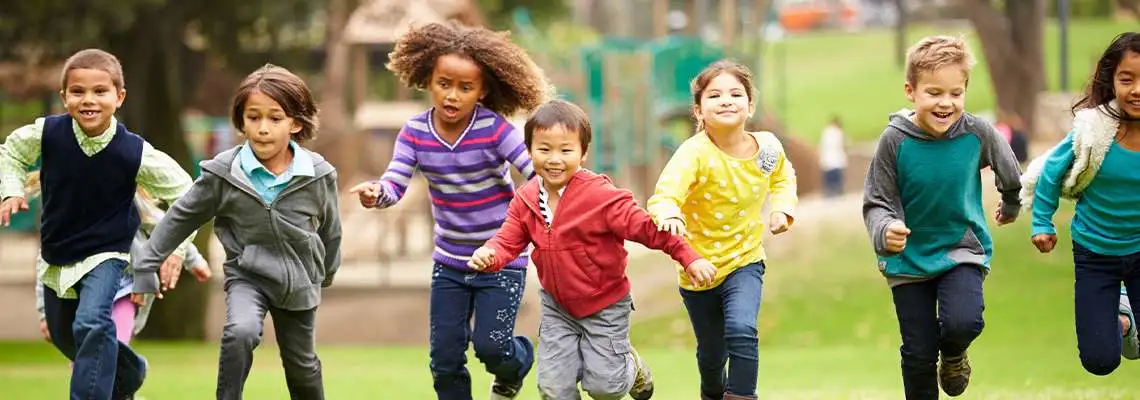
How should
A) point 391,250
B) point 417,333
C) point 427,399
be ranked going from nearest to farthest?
point 427,399 < point 417,333 < point 391,250

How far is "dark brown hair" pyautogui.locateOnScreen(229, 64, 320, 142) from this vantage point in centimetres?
668

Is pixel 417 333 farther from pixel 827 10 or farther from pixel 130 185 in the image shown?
pixel 827 10

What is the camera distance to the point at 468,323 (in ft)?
23.5

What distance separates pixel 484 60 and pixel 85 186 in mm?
1880

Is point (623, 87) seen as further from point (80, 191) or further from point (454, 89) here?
point (80, 191)

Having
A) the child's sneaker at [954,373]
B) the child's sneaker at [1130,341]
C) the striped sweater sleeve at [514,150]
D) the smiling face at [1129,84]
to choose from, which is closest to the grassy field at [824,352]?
the child's sneaker at [1130,341]

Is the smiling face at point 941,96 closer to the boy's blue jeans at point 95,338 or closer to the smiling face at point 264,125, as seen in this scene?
the smiling face at point 264,125

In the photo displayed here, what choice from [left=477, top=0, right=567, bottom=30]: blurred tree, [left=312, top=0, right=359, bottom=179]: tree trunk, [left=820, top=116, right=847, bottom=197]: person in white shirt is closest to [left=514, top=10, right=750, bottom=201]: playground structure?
[left=477, top=0, right=567, bottom=30]: blurred tree

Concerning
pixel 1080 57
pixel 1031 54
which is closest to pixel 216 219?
pixel 1031 54

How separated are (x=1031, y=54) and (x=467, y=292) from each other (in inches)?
987

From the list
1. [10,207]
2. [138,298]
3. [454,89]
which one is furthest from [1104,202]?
[10,207]

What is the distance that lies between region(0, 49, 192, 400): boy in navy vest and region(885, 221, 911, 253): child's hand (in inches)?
123

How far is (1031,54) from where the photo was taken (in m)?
30.2

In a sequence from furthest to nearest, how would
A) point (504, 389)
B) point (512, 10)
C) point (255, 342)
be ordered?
1. point (512, 10)
2. point (504, 389)
3. point (255, 342)
